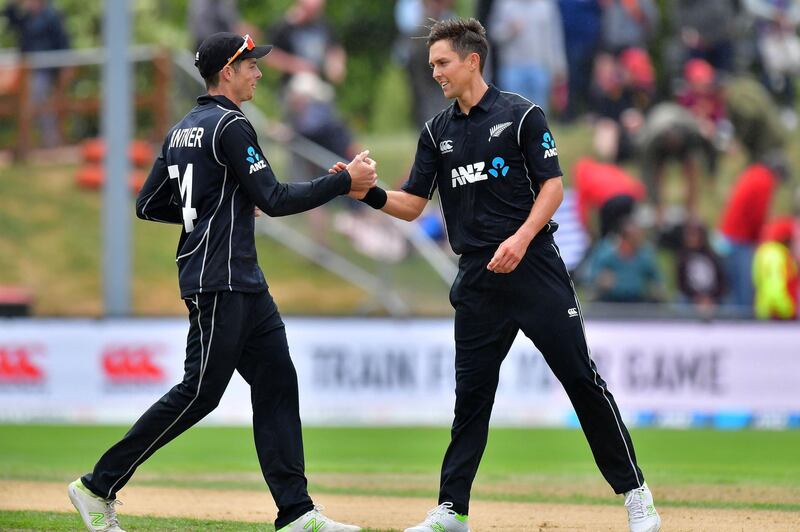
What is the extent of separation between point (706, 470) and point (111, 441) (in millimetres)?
5877

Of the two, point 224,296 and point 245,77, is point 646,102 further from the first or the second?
point 224,296

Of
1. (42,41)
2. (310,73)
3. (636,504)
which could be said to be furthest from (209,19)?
(636,504)

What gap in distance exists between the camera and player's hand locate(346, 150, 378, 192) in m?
6.81

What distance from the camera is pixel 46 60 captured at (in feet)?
66.2

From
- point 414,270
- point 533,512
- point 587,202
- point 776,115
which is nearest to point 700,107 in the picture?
point 776,115

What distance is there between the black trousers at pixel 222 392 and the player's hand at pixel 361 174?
73 centimetres

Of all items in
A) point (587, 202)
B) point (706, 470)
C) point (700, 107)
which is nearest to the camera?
point (706, 470)

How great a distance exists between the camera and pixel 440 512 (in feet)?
21.8

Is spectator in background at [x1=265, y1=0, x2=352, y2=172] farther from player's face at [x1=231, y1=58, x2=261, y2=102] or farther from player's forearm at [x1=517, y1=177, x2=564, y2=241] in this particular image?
player's forearm at [x1=517, y1=177, x2=564, y2=241]

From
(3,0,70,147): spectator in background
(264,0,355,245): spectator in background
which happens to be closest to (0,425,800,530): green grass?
(264,0,355,245): spectator in background

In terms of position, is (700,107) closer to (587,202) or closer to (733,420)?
(587,202)

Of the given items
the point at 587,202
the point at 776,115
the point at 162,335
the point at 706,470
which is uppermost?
the point at 776,115

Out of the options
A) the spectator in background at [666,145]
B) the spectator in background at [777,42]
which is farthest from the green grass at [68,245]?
the spectator in background at [777,42]

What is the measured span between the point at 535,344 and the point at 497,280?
0.36m
